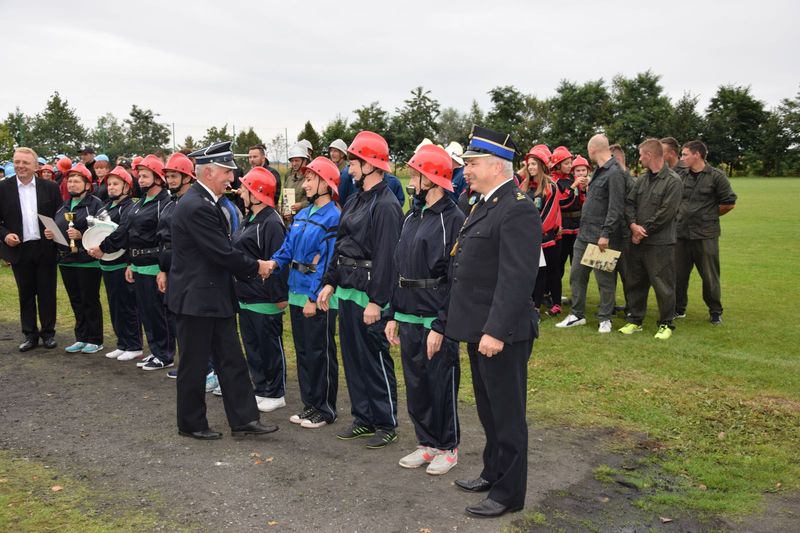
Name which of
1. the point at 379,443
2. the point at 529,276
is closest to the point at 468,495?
the point at 379,443

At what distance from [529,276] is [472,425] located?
2.53 meters

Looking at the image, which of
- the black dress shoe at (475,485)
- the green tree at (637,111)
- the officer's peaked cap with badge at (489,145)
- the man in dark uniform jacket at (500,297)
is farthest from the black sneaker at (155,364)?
the green tree at (637,111)

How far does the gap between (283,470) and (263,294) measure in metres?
1.97

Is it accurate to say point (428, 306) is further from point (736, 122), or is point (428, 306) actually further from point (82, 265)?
point (736, 122)

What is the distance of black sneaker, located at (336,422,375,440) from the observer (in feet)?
20.3

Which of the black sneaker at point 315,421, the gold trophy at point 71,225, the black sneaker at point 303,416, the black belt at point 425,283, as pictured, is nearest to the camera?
the black belt at point 425,283

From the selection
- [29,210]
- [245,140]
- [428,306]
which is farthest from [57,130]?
[428,306]

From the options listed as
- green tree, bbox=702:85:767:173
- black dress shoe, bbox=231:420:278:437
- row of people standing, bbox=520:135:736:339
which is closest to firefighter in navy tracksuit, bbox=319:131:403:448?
black dress shoe, bbox=231:420:278:437

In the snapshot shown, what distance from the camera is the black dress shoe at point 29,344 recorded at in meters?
9.22

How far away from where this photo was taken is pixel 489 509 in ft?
15.1

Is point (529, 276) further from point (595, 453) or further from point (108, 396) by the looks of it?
point (108, 396)

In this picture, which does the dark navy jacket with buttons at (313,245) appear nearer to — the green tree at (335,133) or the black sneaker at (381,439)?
the black sneaker at (381,439)

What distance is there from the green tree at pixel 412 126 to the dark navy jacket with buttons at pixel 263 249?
42.7 m

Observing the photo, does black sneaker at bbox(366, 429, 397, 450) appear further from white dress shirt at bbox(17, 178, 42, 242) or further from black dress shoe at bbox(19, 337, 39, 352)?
white dress shirt at bbox(17, 178, 42, 242)
